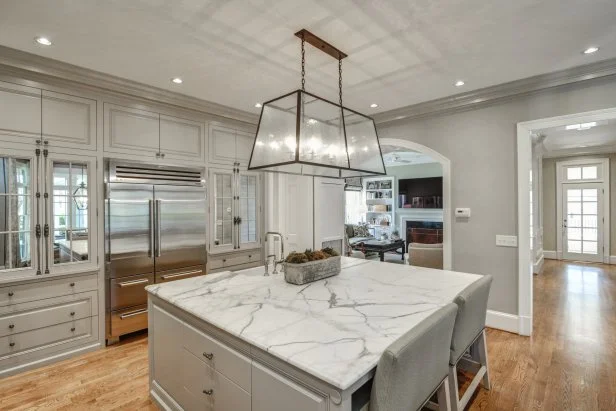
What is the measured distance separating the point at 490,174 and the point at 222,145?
3361 mm

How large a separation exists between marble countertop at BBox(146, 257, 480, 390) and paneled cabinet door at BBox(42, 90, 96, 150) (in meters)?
1.92

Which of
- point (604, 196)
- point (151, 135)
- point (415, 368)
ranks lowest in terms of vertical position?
point (415, 368)

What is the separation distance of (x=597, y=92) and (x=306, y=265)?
329 centimetres

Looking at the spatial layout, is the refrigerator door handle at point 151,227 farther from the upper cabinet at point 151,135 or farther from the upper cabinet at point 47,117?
the upper cabinet at point 47,117

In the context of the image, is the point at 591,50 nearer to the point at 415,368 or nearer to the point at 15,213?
the point at 415,368

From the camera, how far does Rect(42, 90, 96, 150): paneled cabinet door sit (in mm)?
2920

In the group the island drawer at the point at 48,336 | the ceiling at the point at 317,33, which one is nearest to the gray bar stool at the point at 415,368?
the ceiling at the point at 317,33

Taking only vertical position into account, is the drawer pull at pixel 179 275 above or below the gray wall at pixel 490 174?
below

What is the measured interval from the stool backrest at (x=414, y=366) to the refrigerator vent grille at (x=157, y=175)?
321 cm

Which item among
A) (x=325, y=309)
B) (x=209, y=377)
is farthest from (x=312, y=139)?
(x=209, y=377)

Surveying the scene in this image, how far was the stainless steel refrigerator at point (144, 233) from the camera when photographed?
327 cm

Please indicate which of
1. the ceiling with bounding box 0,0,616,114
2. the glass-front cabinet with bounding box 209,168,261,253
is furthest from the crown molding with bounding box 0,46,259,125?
the glass-front cabinet with bounding box 209,168,261,253

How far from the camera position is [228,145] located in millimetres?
4312

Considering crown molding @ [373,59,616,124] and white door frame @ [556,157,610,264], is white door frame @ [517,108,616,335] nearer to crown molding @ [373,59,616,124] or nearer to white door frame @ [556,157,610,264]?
crown molding @ [373,59,616,124]
